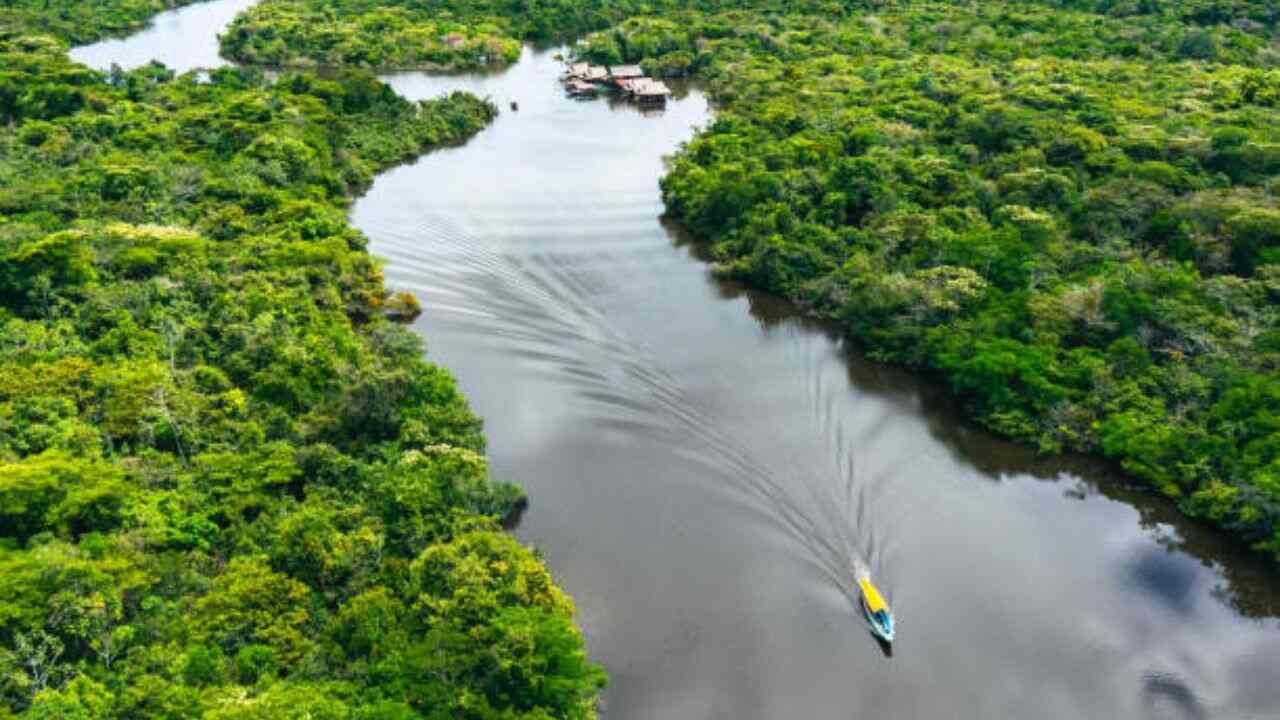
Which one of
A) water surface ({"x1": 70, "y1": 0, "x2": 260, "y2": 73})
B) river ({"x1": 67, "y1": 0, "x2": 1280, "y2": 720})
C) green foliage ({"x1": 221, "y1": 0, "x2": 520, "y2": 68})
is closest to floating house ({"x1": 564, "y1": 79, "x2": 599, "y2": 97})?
green foliage ({"x1": 221, "y1": 0, "x2": 520, "y2": 68})

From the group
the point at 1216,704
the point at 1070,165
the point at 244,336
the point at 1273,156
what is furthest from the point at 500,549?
the point at 1273,156

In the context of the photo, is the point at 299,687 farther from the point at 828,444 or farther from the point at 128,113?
the point at 128,113

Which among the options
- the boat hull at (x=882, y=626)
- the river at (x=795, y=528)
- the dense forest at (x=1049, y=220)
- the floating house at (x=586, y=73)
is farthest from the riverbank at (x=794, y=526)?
the floating house at (x=586, y=73)

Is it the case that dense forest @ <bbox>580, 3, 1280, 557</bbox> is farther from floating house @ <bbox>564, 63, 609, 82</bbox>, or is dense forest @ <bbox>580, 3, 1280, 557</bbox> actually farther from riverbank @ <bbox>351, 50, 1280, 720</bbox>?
floating house @ <bbox>564, 63, 609, 82</bbox>

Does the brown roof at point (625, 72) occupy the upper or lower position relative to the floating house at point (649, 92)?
upper

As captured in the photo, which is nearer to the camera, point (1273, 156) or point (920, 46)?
point (1273, 156)

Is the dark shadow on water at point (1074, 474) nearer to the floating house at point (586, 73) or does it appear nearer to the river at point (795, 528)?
the river at point (795, 528)
